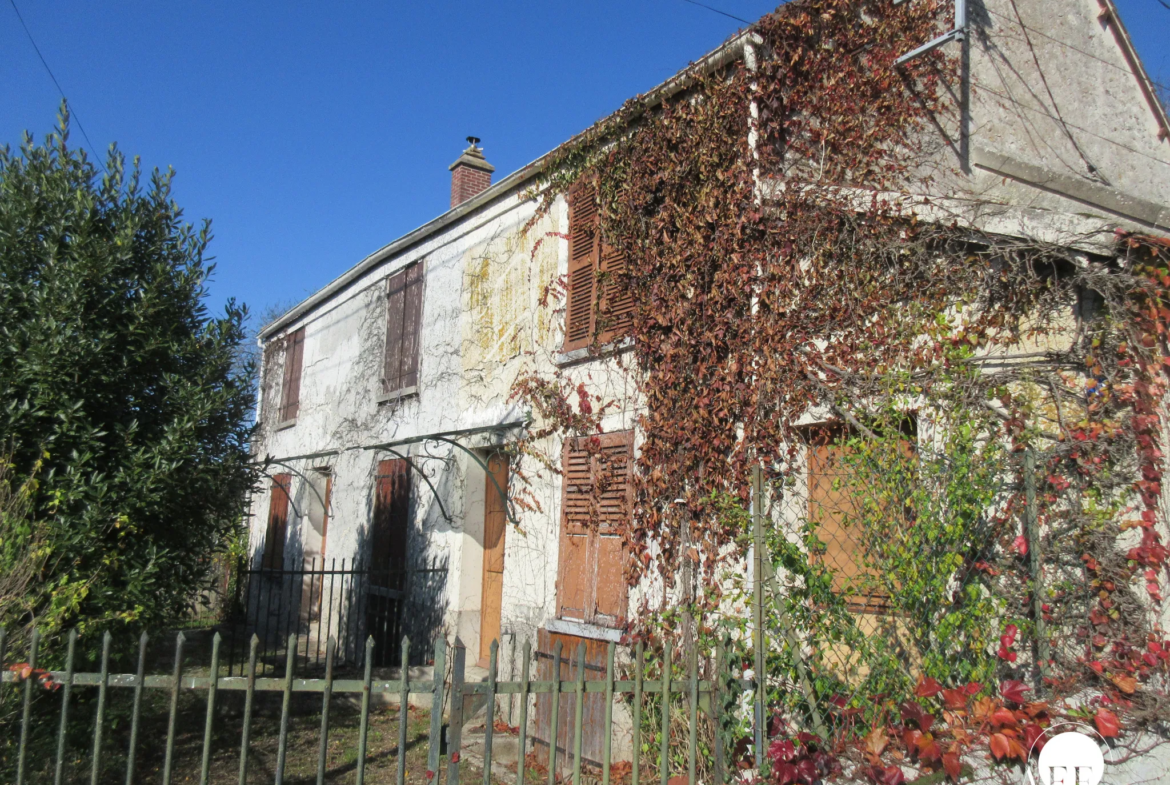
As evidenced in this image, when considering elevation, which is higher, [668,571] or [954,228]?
[954,228]

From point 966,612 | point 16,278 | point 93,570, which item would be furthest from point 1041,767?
point 16,278

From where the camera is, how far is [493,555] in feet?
29.1

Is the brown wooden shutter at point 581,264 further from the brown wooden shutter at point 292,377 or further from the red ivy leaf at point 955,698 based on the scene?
the brown wooden shutter at point 292,377

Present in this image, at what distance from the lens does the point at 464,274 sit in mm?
9641

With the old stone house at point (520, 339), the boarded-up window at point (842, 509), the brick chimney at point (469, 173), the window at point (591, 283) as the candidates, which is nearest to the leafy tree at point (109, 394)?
the old stone house at point (520, 339)

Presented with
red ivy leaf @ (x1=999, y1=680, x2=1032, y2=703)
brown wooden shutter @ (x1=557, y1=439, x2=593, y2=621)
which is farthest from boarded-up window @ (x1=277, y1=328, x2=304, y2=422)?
red ivy leaf @ (x1=999, y1=680, x2=1032, y2=703)

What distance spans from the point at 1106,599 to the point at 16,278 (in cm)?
640

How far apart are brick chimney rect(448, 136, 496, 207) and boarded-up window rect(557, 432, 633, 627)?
525cm

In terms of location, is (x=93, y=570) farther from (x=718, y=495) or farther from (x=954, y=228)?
(x=954, y=228)

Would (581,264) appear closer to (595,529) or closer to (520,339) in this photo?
(520,339)

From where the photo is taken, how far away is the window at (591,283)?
7.17 meters

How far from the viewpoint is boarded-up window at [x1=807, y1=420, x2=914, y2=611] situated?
4.58 meters

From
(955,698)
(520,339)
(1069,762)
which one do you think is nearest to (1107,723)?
(1069,762)

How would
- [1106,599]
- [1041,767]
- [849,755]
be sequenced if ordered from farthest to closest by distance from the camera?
[1106,599] < [849,755] < [1041,767]
